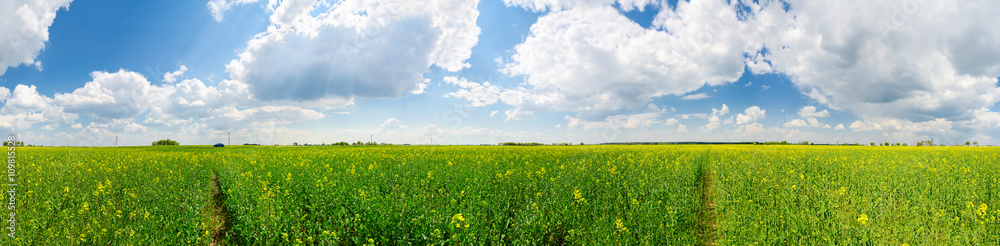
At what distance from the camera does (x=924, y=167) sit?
13461mm

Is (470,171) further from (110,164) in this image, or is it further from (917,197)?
(110,164)

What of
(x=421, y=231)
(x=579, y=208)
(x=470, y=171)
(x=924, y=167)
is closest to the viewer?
(x=421, y=231)

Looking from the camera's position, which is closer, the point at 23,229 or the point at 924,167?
the point at 23,229

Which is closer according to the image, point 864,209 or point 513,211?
point 864,209

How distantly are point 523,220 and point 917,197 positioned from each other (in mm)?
9151

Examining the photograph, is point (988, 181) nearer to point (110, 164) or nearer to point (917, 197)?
point (917, 197)

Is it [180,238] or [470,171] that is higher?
[470,171]

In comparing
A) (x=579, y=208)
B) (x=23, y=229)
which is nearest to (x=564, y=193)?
(x=579, y=208)

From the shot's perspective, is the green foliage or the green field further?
the green foliage

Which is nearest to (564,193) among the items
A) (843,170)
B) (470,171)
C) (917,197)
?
(470,171)

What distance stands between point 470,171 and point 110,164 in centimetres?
1539

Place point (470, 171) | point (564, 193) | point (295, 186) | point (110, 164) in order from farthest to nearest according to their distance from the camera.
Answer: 1. point (110, 164)
2. point (470, 171)
3. point (295, 186)
4. point (564, 193)

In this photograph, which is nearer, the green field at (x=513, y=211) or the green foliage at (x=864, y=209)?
the green field at (x=513, y=211)

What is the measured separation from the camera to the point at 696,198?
29.4ft
